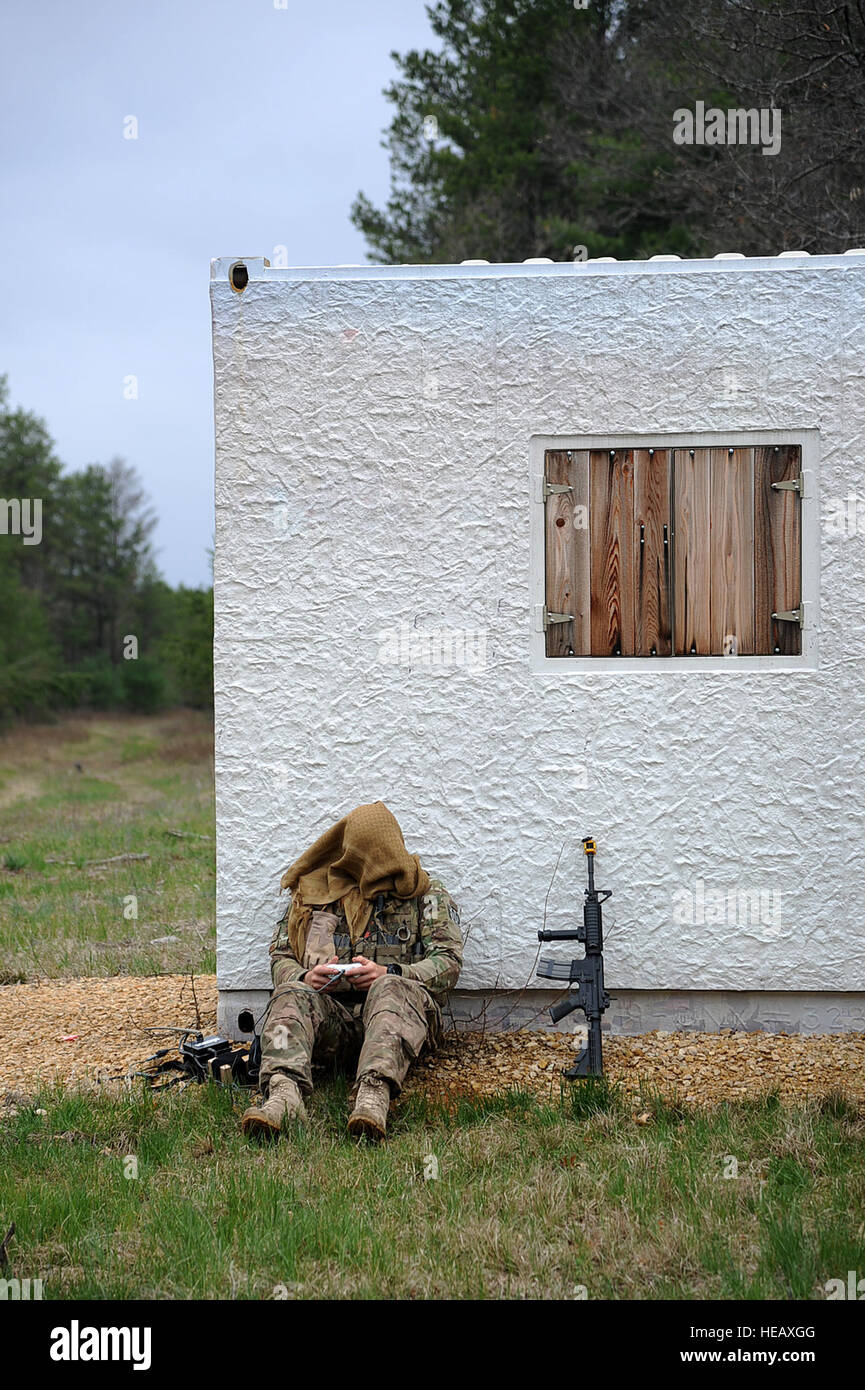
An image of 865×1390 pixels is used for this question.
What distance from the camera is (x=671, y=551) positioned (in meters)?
5.21

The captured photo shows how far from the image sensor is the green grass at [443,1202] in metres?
3.18

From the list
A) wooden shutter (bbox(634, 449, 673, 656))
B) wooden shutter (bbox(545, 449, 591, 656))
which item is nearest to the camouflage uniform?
wooden shutter (bbox(545, 449, 591, 656))

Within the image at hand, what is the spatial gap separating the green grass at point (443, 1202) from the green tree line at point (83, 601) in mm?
23188

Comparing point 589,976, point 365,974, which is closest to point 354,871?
point 365,974

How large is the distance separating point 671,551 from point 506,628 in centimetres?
79

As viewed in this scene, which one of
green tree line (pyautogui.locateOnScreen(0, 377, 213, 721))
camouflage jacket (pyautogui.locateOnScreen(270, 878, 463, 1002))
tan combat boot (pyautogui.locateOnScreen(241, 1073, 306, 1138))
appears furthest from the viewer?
green tree line (pyautogui.locateOnScreen(0, 377, 213, 721))

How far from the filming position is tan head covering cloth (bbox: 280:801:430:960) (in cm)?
473

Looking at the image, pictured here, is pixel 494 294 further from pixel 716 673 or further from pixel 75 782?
pixel 75 782

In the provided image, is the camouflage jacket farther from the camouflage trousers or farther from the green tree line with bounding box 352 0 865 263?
the green tree line with bounding box 352 0 865 263

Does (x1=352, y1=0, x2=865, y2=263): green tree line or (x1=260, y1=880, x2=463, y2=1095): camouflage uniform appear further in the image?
(x1=352, y1=0, x2=865, y2=263): green tree line

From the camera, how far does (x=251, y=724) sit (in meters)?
5.24

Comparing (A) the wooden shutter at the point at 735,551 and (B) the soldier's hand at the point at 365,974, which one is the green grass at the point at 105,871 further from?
(A) the wooden shutter at the point at 735,551

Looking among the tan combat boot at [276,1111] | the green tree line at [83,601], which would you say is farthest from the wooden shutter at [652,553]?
the green tree line at [83,601]
